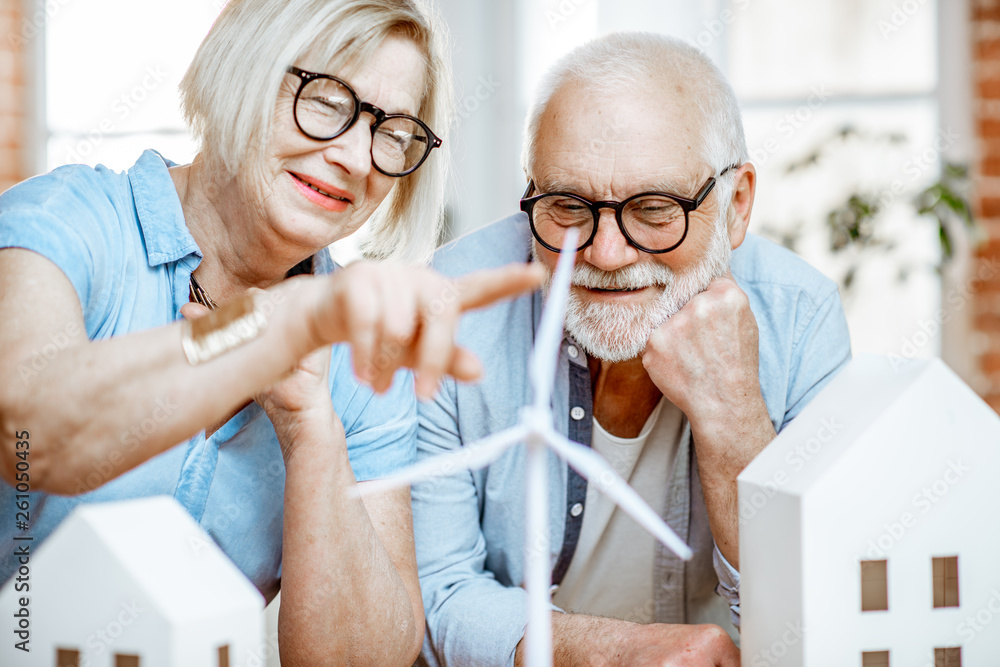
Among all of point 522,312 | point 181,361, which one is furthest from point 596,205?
point 181,361

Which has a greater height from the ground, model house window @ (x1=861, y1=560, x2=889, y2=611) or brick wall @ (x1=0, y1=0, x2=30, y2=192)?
brick wall @ (x1=0, y1=0, x2=30, y2=192)

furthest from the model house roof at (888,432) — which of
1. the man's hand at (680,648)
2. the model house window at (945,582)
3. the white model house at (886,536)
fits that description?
the man's hand at (680,648)

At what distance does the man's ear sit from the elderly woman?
522mm

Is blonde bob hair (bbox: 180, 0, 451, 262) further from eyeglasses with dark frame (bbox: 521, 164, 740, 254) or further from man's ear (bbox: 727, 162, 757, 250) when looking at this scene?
man's ear (bbox: 727, 162, 757, 250)

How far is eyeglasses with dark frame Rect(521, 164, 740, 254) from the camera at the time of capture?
4.26 feet

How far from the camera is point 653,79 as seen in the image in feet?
4.42

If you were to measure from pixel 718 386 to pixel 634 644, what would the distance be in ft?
1.30

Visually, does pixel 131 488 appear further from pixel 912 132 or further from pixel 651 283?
pixel 912 132

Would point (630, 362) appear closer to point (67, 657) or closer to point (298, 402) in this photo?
point (298, 402)

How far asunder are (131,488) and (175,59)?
307cm

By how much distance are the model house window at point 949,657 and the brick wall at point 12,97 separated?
3.81 meters

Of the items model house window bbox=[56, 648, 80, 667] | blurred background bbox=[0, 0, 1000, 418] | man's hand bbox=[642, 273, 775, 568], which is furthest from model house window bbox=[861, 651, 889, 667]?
blurred background bbox=[0, 0, 1000, 418]

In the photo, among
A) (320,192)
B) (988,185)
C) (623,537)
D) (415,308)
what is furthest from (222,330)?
(988,185)

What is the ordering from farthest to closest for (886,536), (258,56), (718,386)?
(718,386), (258,56), (886,536)
